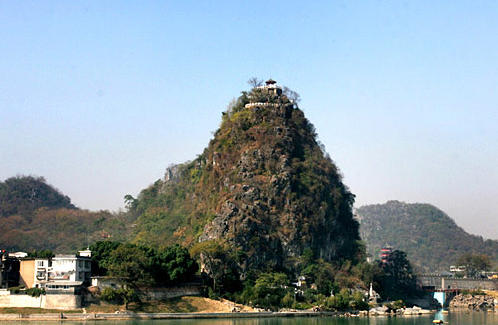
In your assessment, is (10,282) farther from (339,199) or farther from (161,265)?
(339,199)

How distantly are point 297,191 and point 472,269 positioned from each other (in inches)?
1943

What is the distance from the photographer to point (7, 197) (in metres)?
149

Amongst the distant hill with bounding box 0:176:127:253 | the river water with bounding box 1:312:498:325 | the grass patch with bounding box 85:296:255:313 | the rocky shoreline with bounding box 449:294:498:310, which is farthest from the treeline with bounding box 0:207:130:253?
the river water with bounding box 1:312:498:325

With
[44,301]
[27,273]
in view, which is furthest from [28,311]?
[27,273]

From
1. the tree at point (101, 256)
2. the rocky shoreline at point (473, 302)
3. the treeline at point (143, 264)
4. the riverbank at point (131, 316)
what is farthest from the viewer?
the rocky shoreline at point (473, 302)

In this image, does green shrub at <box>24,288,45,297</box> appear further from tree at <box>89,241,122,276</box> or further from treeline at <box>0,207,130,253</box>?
treeline at <box>0,207,130,253</box>

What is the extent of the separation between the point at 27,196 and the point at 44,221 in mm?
19618

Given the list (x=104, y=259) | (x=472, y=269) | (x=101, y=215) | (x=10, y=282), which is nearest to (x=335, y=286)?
(x=104, y=259)

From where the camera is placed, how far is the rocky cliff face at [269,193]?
89.1 m

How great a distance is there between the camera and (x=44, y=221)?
134 m

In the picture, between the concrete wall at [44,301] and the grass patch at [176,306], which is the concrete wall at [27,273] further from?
the grass patch at [176,306]

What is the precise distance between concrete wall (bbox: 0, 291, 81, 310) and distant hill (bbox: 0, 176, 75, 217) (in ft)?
251

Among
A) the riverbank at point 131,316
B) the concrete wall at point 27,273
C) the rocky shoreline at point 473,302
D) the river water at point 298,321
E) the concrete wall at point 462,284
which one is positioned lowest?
the rocky shoreline at point 473,302

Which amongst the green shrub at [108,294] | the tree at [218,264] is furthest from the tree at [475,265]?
the green shrub at [108,294]
